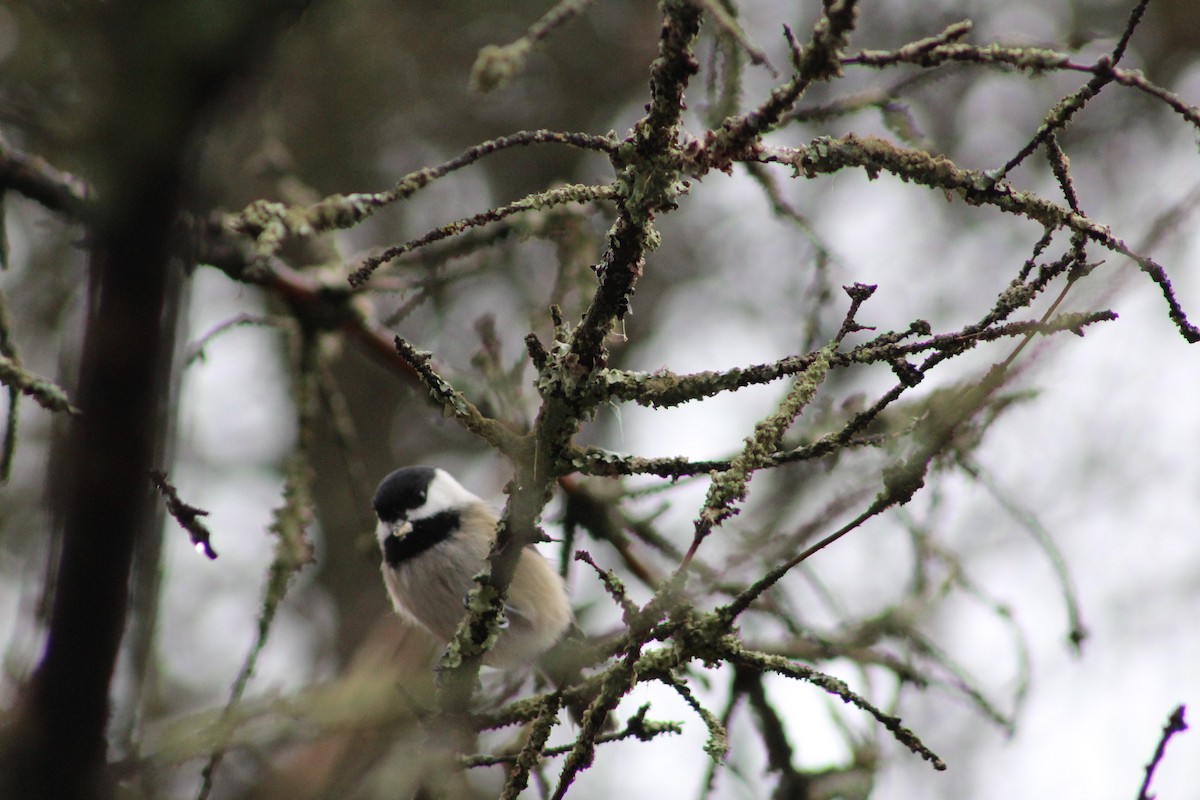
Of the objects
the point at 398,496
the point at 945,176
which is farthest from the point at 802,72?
the point at 398,496

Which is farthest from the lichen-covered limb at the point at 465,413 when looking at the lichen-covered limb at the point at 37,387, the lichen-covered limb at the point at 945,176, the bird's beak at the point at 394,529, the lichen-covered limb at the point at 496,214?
the bird's beak at the point at 394,529

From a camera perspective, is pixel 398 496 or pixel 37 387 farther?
pixel 398 496

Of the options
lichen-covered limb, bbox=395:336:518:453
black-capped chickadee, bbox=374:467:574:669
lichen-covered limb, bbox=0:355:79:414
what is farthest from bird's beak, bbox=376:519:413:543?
lichen-covered limb, bbox=0:355:79:414

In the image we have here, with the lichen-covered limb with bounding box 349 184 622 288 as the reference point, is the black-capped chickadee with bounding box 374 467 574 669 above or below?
above

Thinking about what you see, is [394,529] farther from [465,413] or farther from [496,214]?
[496,214]

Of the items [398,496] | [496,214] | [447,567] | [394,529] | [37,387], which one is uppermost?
[398,496]

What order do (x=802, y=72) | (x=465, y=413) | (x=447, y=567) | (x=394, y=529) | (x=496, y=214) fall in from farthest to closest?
1. (x=394, y=529)
2. (x=447, y=567)
3. (x=465, y=413)
4. (x=496, y=214)
5. (x=802, y=72)

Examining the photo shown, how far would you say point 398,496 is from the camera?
3.87m

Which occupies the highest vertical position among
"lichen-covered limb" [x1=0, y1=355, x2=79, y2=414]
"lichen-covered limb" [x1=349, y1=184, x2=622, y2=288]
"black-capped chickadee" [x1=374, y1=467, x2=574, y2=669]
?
"black-capped chickadee" [x1=374, y1=467, x2=574, y2=669]

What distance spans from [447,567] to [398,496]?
14.3 inches

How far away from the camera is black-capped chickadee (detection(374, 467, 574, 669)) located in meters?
3.72

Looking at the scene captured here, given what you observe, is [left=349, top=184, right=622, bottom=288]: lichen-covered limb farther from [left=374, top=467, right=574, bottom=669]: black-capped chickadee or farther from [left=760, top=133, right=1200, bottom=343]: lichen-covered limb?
[left=374, top=467, right=574, bottom=669]: black-capped chickadee

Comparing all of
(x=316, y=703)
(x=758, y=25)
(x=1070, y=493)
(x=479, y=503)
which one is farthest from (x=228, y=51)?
(x=1070, y=493)

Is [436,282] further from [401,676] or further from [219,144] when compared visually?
[219,144]
